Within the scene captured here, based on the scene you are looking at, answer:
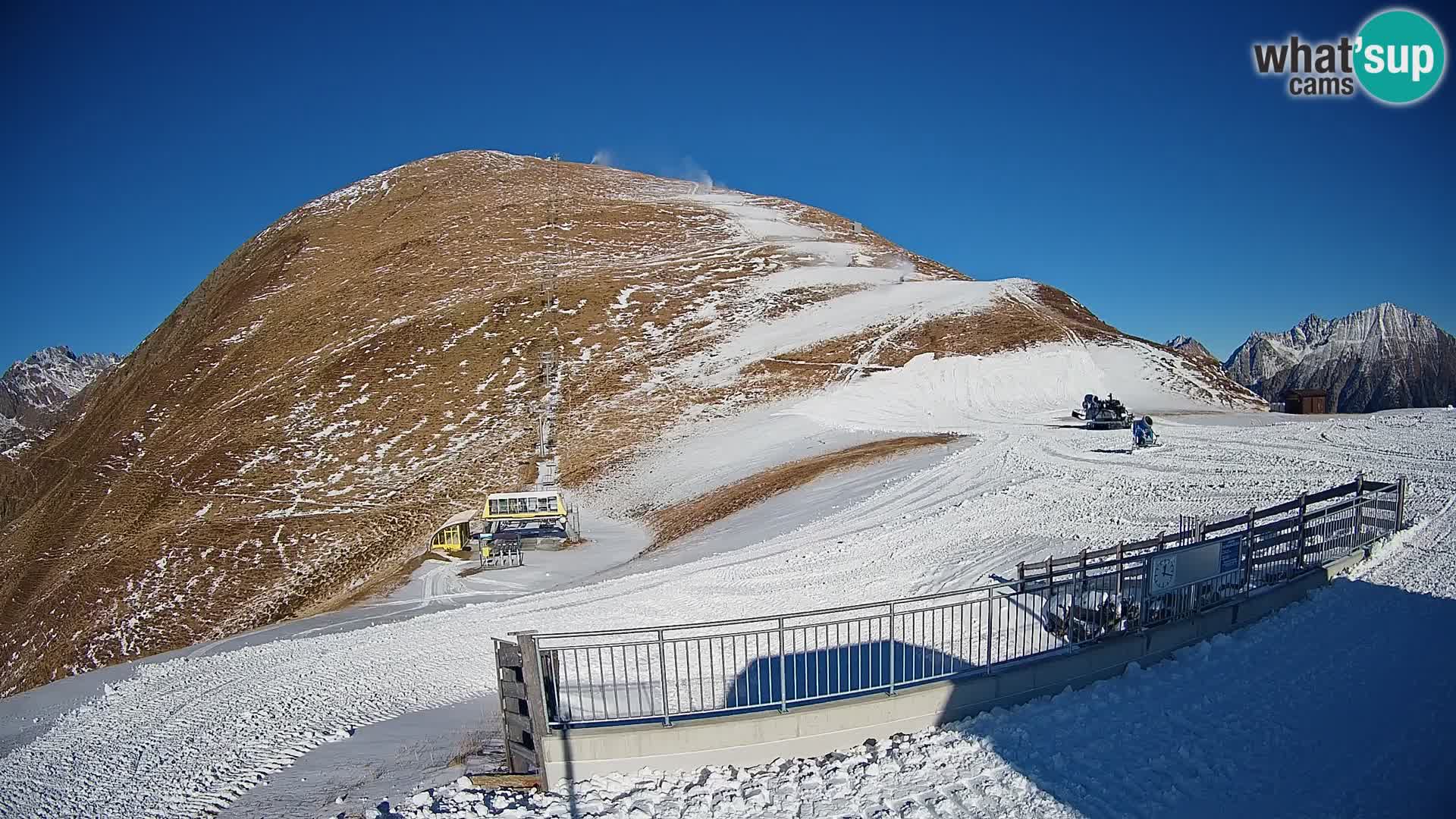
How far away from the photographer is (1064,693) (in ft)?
31.7

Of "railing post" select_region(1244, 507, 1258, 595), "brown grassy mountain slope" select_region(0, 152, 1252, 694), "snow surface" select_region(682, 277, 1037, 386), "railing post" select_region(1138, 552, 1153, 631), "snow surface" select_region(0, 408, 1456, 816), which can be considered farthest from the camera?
"snow surface" select_region(682, 277, 1037, 386)

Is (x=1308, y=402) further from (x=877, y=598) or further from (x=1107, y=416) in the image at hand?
(x=877, y=598)

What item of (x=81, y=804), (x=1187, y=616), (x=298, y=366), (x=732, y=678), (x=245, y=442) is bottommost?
(x=81, y=804)

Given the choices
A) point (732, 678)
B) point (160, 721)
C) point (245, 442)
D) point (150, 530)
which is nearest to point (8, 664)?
point (150, 530)

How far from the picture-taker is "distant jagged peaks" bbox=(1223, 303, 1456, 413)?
15475cm

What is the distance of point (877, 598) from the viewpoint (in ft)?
50.4

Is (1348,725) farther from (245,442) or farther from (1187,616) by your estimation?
(245,442)

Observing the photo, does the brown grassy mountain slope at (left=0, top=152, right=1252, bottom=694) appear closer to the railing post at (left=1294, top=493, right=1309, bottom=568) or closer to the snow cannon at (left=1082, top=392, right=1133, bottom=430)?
the snow cannon at (left=1082, top=392, right=1133, bottom=430)

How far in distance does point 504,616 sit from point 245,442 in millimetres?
36384

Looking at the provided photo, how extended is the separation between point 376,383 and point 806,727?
48894 mm

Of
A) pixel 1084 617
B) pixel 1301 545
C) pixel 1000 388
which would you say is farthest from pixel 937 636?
pixel 1000 388

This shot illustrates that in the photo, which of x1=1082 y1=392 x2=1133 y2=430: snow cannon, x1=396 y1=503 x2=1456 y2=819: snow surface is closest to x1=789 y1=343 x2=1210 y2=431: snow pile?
x1=1082 y1=392 x2=1133 y2=430: snow cannon

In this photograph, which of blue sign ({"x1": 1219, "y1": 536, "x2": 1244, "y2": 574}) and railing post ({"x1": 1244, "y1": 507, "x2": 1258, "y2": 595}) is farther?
railing post ({"x1": 1244, "y1": 507, "x2": 1258, "y2": 595})

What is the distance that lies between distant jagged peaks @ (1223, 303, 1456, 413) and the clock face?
165 m
